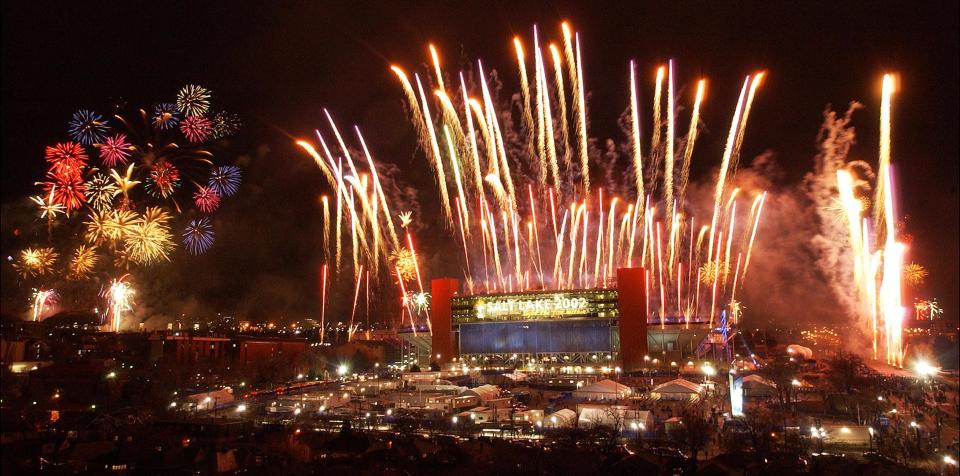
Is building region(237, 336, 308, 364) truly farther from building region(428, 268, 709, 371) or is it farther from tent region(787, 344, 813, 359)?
tent region(787, 344, 813, 359)

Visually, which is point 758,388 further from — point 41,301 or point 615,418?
point 41,301

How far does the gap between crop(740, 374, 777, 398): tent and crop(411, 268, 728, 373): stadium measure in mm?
13602

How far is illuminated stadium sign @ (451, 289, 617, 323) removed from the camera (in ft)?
158

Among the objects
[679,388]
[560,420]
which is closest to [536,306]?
[679,388]

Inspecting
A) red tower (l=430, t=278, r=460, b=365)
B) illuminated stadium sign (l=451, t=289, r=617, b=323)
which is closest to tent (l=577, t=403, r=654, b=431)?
illuminated stadium sign (l=451, t=289, r=617, b=323)

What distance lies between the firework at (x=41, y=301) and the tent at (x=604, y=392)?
32.4 m

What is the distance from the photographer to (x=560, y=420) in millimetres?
24641

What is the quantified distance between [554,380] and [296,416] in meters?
15.2

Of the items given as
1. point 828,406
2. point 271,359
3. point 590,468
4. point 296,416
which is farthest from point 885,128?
point 271,359

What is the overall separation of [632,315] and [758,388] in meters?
16.0

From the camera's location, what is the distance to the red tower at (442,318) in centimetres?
5209

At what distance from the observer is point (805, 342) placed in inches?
2835

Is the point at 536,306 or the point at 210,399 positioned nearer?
the point at 210,399

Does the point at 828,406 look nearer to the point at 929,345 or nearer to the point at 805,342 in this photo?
the point at 929,345
